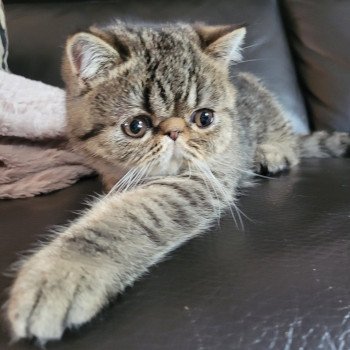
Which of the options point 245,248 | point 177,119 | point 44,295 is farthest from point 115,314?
point 177,119

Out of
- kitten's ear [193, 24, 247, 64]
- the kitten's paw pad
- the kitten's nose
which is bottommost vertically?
the kitten's paw pad

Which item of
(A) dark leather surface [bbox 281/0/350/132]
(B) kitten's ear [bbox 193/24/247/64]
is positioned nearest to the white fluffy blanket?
(B) kitten's ear [bbox 193/24/247/64]

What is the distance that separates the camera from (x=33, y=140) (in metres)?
1.26

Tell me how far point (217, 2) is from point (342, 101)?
0.51m

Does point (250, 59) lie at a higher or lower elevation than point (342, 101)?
higher

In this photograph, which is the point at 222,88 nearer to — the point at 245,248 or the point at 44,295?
the point at 245,248

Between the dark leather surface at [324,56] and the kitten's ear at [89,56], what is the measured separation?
2.73 feet

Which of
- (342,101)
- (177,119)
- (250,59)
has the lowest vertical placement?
(342,101)

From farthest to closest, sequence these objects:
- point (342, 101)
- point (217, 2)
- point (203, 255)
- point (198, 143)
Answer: point (217, 2) → point (342, 101) → point (198, 143) → point (203, 255)

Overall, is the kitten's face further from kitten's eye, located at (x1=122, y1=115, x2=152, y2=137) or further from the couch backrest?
the couch backrest

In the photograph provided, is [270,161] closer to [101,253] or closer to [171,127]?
[171,127]

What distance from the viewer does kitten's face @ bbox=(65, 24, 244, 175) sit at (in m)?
0.99

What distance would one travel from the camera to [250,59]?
1646 mm

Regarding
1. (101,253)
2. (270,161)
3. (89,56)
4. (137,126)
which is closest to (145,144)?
(137,126)
